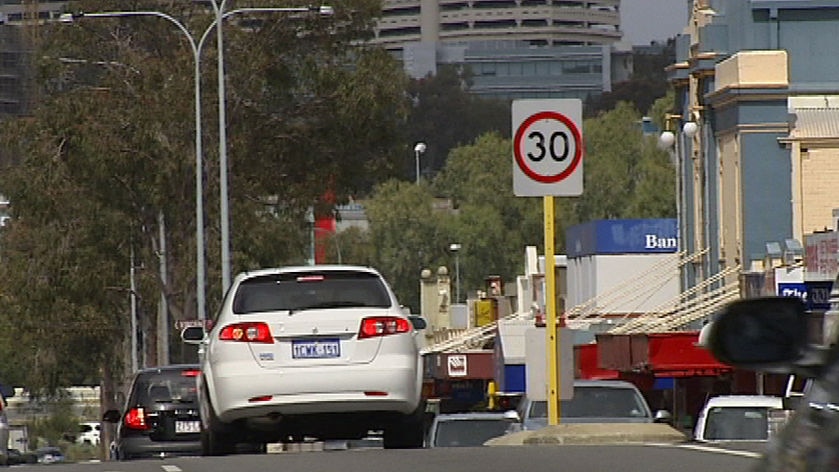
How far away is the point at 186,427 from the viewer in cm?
2477

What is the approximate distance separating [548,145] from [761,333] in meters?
13.1

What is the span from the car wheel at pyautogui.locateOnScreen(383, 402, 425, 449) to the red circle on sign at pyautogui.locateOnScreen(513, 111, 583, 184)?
1999mm

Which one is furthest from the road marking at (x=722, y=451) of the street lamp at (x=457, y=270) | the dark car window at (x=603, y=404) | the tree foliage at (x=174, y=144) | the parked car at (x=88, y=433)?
the parked car at (x=88, y=433)

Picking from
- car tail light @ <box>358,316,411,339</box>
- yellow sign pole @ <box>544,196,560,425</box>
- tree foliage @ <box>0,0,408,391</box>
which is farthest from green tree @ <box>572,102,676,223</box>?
car tail light @ <box>358,316,411,339</box>

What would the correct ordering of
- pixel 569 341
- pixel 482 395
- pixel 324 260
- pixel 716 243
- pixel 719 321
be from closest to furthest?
pixel 719 321, pixel 569 341, pixel 716 243, pixel 482 395, pixel 324 260

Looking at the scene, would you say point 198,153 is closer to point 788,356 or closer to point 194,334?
point 194,334

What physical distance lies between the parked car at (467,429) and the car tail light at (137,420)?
4.80 metres

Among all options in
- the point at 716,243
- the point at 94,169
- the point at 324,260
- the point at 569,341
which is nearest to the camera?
the point at 569,341

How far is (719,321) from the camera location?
471 centimetres

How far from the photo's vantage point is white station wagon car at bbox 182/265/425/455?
1628 cm

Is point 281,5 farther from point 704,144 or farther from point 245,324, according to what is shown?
point 245,324

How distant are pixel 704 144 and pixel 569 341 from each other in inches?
1139

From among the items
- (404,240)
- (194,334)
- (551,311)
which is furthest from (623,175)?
(551,311)

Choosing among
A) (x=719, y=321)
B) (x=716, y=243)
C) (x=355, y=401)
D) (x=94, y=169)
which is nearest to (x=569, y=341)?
(x=355, y=401)
